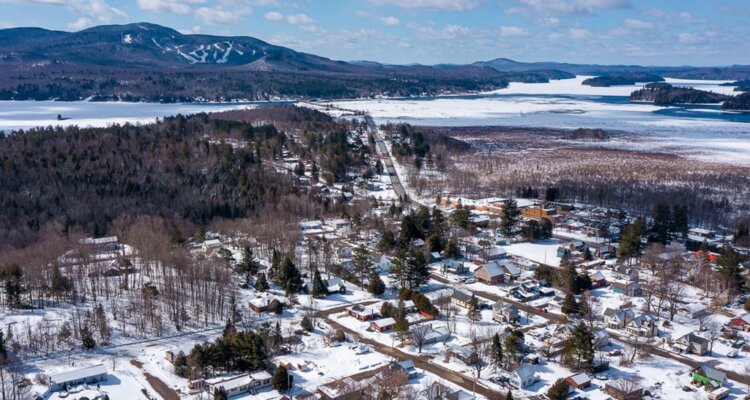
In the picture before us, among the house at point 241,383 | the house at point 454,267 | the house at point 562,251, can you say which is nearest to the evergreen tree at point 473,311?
the house at point 454,267

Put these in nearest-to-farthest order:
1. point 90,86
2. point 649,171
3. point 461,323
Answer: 1. point 461,323
2. point 649,171
3. point 90,86

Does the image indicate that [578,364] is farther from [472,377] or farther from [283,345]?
[283,345]

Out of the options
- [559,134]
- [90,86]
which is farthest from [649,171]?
[90,86]

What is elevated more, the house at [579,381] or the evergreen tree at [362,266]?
the evergreen tree at [362,266]

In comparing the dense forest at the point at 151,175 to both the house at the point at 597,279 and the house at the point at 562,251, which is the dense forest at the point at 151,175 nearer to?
the house at the point at 562,251

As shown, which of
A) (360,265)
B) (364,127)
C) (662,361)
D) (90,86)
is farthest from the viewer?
(90,86)

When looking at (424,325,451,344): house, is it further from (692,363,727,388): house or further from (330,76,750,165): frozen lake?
(330,76,750,165): frozen lake
